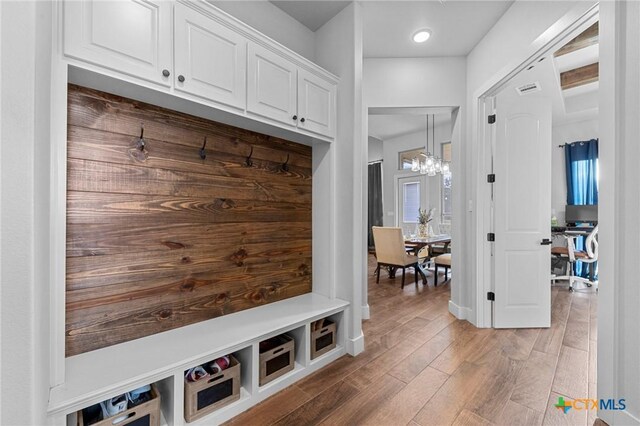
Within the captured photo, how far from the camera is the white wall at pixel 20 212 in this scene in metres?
0.76

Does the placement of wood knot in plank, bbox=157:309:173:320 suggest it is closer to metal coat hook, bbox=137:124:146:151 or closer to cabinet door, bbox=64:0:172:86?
metal coat hook, bbox=137:124:146:151

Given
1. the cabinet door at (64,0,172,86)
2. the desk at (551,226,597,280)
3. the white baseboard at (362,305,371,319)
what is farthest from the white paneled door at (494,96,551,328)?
the cabinet door at (64,0,172,86)

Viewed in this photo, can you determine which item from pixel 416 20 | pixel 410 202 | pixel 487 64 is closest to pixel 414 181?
pixel 410 202

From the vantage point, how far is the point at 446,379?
1.91 m

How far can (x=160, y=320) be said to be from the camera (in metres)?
1.65

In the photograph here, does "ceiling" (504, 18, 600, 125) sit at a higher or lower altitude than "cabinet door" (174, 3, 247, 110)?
higher

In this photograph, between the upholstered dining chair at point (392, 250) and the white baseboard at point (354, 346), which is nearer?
the white baseboard at point (354, 346)

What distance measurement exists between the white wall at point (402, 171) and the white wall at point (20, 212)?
662cm

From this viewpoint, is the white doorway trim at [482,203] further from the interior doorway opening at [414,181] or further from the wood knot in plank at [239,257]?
the wood knot in plank at [239,257]

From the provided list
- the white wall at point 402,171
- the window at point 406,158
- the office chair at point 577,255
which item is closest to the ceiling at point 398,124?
the white wall at point 402,171

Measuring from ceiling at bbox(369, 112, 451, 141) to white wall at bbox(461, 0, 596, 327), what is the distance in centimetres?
269

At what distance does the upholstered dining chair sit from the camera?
4184mm

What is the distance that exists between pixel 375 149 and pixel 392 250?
448 cm

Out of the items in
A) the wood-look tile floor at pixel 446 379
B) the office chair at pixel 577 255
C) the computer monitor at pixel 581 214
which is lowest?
the wood-look tile floor at pixel 446 379
